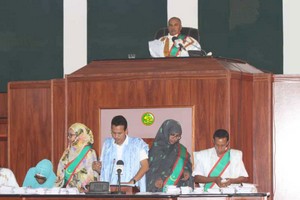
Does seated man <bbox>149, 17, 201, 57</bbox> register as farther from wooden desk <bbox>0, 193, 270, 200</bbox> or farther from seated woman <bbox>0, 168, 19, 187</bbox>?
wooden desk <bbox>0, 193, 270, 200</bbox>

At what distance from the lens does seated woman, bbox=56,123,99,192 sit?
13.0 meters

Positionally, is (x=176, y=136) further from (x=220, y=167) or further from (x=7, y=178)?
(x=7, y=178)

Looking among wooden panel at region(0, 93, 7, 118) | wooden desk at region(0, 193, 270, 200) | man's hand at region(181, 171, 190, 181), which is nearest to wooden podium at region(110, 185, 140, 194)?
wooden desk at region(0, 193, 270, 200)

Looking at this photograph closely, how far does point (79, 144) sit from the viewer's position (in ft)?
43.2

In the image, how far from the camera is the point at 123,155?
1308 centimetres

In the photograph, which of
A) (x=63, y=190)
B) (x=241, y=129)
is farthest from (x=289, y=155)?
(x=63, y=190)

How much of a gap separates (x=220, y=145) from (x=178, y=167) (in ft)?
1.43

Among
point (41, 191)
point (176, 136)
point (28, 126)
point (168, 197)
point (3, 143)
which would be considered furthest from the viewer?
point (3, 143)

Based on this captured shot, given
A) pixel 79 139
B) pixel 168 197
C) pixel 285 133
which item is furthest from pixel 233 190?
pixel 285 133

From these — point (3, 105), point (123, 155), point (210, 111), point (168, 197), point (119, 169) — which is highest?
point (3, 105)

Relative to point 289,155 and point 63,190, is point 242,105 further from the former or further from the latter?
point 63,190

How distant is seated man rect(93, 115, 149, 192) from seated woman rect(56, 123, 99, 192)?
0.12 m

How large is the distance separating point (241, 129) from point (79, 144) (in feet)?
5.46

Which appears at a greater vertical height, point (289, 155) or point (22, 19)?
point (22, 19)
